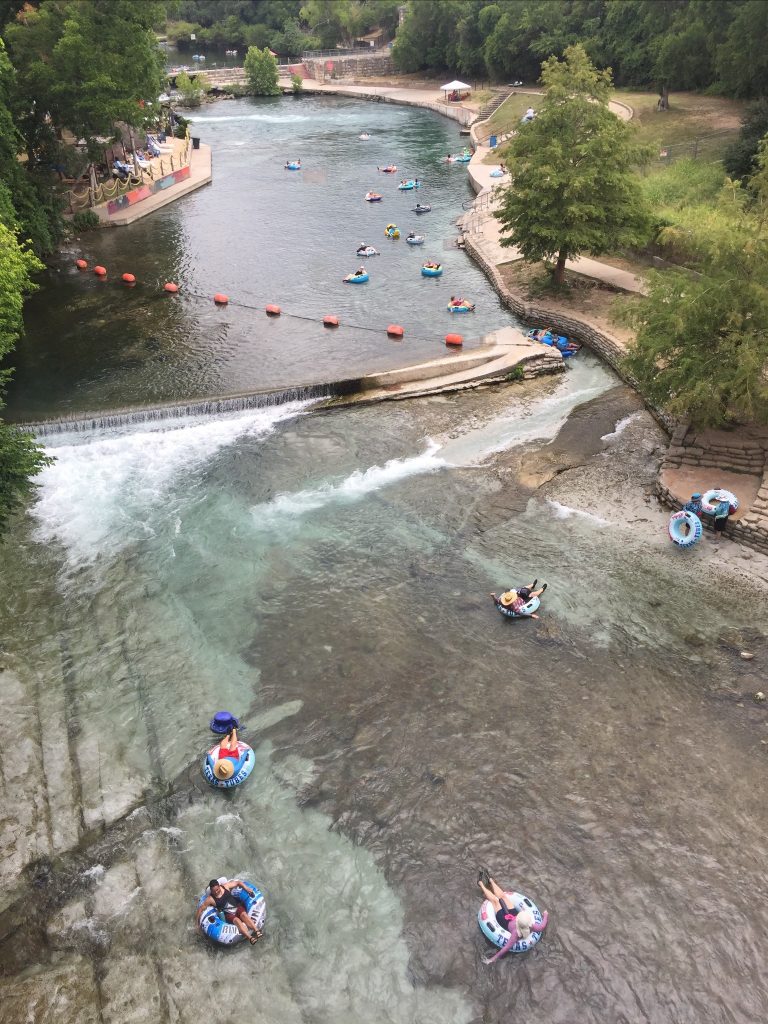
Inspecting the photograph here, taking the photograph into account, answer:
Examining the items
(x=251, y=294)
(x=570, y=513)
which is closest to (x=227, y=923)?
(x=570, y=513)

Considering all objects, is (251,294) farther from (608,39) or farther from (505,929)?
(608,39)


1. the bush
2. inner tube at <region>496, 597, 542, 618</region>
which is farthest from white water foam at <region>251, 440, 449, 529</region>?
the bush

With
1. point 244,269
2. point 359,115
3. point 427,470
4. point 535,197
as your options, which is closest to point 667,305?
point 427,470

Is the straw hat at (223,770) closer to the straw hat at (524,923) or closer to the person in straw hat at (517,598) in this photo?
the straw hat at (524,923)

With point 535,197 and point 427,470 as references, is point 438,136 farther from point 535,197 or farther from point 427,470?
point 427,470

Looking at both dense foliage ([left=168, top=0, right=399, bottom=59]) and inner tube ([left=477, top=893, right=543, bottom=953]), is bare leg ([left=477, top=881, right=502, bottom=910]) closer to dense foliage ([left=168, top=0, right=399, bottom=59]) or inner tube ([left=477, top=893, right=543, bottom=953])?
inner tube ([left=477, top=893, right=543, bottom=953])

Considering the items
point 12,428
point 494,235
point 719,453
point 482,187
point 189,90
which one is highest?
point 189,90
